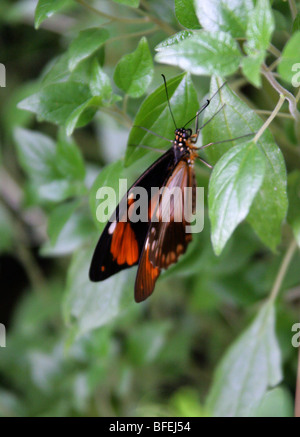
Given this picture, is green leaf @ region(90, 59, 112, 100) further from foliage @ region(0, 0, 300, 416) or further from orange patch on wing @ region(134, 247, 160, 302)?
orange patch on wing @ region(134, 247, 160, 302)

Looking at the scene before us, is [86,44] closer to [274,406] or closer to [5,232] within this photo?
[274,406]

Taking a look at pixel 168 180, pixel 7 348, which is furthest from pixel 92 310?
pixel 7 348

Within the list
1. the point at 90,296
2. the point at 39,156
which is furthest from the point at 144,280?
the point at 39,156

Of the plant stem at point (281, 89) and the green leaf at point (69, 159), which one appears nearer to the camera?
the plant stem at point (281, 89)

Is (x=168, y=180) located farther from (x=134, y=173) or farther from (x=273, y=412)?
(x=273, y=412)

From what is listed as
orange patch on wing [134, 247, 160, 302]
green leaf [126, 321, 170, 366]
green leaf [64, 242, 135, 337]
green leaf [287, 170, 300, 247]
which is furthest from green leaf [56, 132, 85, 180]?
green leaf [126, 321, 170, 366]

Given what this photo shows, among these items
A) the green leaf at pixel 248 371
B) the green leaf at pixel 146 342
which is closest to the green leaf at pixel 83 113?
the green leaf at pixel 248 371

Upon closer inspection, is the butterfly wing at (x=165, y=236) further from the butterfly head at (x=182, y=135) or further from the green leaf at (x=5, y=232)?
the green leaf at (x=5, y=232)
